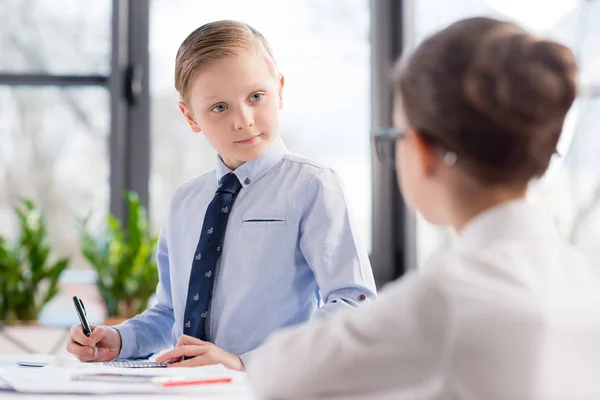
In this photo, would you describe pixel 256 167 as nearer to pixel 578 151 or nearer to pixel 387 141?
pixel 387 141

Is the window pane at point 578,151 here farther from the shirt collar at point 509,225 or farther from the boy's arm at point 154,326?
the shirt collar at point 509,225

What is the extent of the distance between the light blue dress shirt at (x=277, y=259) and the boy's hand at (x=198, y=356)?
0.17 meters

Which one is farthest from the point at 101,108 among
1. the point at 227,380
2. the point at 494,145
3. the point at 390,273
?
the point at 494,145

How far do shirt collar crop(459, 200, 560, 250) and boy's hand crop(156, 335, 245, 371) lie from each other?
63cm

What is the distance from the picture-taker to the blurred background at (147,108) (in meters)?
3.74

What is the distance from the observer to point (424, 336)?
816mm

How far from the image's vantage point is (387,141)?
1070mm

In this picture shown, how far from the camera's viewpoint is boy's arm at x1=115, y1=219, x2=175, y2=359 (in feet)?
5.55

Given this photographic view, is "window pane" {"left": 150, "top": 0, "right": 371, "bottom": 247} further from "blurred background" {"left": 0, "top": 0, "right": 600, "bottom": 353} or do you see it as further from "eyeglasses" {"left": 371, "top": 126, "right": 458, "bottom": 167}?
"eyeglasses" {"left": 371, "top": 126, "right": 458, "bottom": 167}

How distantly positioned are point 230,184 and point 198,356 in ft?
1.41

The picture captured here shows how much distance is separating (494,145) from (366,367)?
0.28m

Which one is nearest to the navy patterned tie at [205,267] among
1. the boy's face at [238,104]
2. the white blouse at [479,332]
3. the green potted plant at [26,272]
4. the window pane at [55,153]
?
the boy's face at [238,104]

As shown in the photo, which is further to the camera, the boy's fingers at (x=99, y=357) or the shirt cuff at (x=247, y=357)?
the boy's fingers at (x=99, y=357)

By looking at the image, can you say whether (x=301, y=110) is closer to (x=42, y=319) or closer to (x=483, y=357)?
(x=42, y=319)
